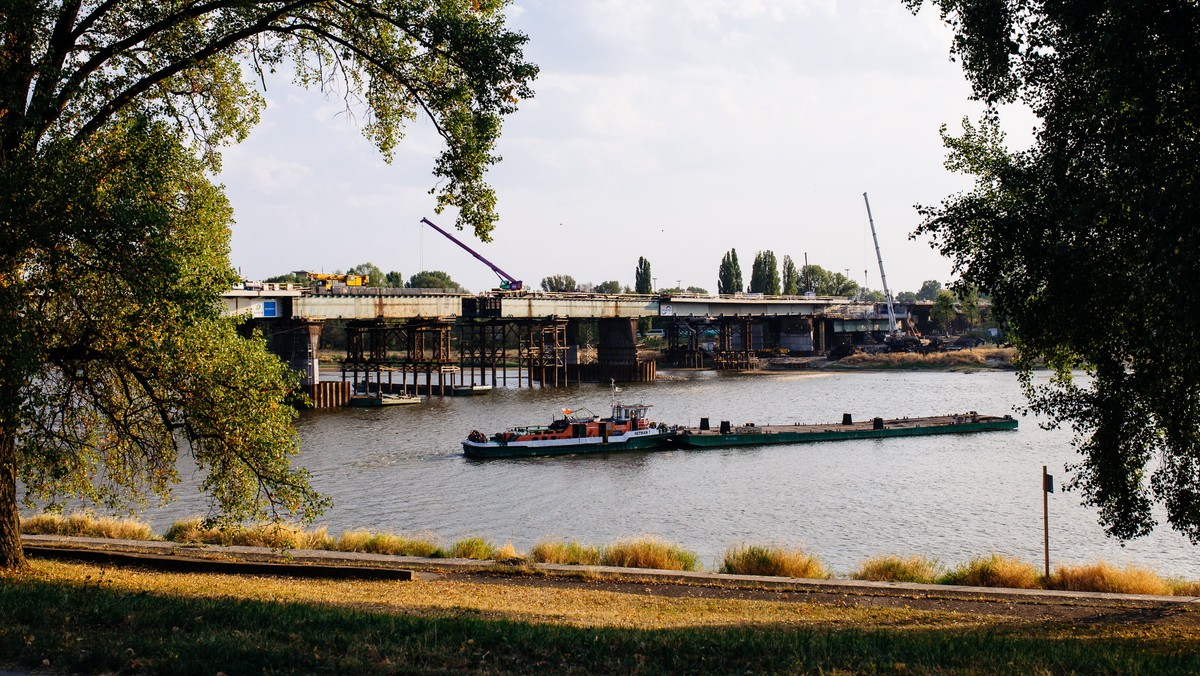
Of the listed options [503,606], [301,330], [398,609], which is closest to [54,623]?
[398,609]

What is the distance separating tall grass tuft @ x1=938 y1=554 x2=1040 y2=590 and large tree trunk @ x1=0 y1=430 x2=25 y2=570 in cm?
1992

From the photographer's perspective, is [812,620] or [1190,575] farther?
[1190,575]

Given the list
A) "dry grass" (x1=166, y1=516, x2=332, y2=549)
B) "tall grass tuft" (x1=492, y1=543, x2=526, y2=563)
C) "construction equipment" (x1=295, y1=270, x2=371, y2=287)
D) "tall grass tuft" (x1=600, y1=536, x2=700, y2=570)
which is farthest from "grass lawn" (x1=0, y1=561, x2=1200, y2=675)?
"construction equipment" (x1=295, y1=270, x2=371, y2=287)

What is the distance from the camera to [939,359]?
140 meters

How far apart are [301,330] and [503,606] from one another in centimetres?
7026

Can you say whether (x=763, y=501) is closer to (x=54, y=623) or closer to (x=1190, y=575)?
(x=1190, y=575)

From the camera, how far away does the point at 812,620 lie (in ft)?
53.2

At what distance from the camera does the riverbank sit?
440 inches

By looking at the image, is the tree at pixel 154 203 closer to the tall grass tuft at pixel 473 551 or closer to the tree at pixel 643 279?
the tall grass tuft at pixel 473 551

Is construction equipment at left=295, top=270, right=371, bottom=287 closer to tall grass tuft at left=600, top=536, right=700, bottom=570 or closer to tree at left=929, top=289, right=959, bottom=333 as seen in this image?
tall grass tuft at left=600, top=536, right=700, bottom=570

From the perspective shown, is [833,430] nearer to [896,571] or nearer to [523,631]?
[896,571]

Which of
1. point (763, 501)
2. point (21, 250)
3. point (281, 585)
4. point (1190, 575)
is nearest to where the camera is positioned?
point (21, 250)

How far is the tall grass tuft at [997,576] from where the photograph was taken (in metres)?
22.4

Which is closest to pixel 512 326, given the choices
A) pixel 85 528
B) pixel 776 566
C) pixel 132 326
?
pixel 85 528
